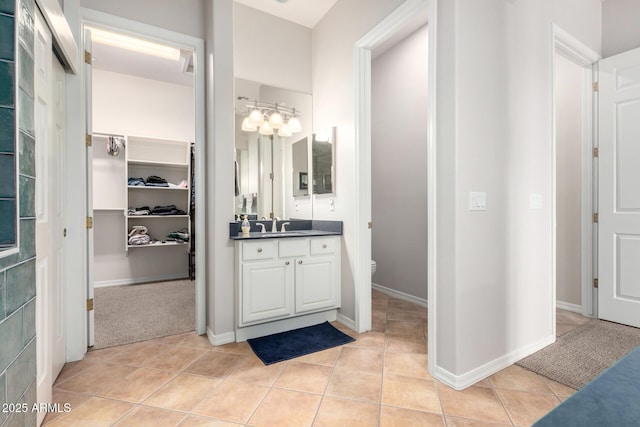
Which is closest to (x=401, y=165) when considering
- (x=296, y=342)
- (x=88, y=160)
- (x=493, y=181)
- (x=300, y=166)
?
(x=300, y=166)

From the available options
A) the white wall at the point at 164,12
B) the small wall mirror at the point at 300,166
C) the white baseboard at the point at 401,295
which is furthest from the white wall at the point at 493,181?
the white wall at the point at 164,12

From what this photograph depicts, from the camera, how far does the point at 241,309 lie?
2379 mm

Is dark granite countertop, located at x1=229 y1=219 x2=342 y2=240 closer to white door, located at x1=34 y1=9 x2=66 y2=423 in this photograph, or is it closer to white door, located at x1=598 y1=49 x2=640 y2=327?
white door, located at x1=34 y1=9 x2=66 y2=423

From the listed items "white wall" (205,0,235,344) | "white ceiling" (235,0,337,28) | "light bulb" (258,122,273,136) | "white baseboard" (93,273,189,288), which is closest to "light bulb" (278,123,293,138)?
"light bulb" (258,122,273,136)

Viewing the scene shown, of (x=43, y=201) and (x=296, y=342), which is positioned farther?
(x=296, y=342)

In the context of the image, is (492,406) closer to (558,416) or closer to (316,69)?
(558,416)

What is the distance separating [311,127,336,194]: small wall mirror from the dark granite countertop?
1.10 ft

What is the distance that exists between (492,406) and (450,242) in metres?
0.88

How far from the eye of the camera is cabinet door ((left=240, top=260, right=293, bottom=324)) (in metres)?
2.40

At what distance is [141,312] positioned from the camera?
3.17m

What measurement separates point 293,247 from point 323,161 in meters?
0.98

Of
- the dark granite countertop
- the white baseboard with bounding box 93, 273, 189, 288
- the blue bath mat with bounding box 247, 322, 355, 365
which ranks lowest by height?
the blue bath mat with bounding box 247, 322, 355, 365

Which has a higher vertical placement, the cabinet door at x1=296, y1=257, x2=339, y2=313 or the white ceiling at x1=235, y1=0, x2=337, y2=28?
the white ceiling at x1=235, y1=0, x2=337, y2=28

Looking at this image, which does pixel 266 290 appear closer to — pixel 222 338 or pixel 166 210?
pixel 222 338
